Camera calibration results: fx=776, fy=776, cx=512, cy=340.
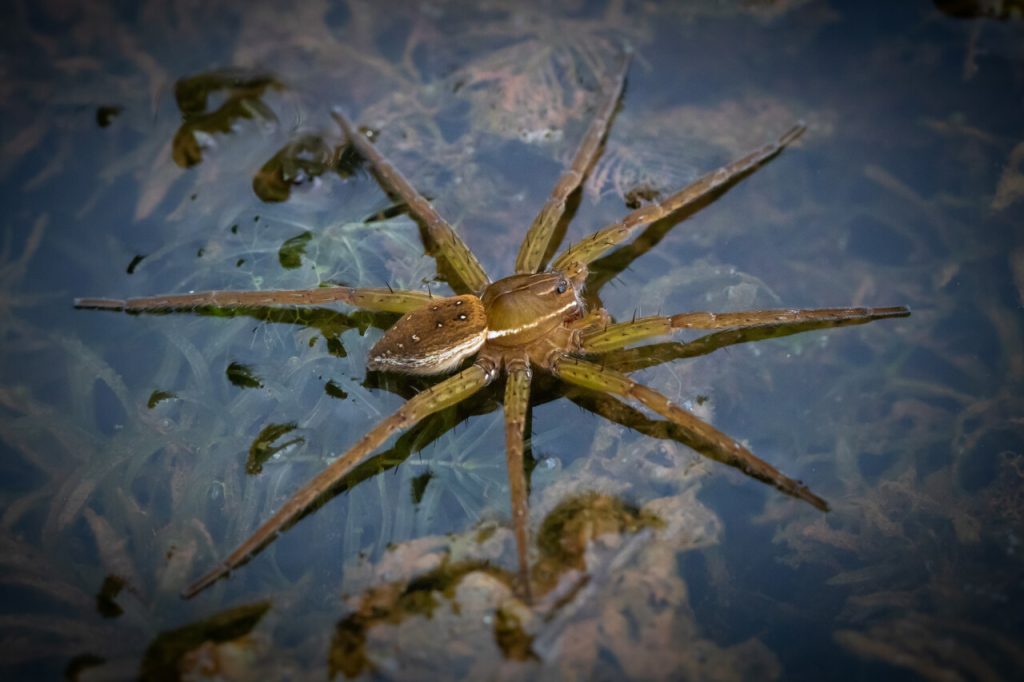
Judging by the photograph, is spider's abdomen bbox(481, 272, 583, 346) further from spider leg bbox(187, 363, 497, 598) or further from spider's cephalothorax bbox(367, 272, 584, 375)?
spider leg bbox(187, 363, 497, 598)

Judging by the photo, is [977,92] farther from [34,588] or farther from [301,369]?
[34,588]

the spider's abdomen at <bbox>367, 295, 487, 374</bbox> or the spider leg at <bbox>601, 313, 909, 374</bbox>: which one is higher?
the spider's abdomen at <bbox>367, 295, 487, 374</bbox>

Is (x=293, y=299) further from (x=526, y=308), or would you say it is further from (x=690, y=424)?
(x=690, y=424)

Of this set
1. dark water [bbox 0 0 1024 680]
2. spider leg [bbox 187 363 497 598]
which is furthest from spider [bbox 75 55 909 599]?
dark water [bbox 0 0 1024 680]

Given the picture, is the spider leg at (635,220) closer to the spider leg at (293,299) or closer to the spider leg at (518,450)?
the spider leg at (518,450)

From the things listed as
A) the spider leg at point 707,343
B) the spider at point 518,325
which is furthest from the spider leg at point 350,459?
the spider leg at point 707,343

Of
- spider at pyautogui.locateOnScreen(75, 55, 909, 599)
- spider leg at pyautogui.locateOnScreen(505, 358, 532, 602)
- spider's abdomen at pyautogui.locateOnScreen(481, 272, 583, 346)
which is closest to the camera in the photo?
spider leg at pyautogui.locateOnScreen(505, 358, 532, 602)
